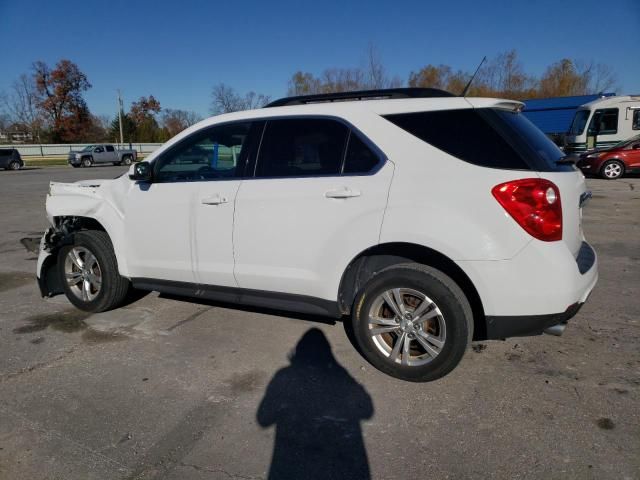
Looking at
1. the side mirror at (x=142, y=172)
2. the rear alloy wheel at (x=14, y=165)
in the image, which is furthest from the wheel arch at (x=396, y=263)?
the rear alloy wheel at (x=14, y=165)

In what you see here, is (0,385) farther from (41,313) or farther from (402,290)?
(402,290)

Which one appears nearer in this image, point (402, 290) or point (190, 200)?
point (402, 290)

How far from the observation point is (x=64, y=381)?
3.31m

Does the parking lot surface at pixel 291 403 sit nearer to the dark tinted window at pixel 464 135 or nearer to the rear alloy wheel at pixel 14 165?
the dark tinted window at pixel 464 135

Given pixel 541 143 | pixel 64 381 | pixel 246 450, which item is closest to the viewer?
pixel 246 450

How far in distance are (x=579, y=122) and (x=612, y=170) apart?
9.82 feet

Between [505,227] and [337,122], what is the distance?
139 centimetres

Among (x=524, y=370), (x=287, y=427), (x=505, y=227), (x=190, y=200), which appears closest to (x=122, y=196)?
(x=190, y=200)

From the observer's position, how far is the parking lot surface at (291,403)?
2.39 m

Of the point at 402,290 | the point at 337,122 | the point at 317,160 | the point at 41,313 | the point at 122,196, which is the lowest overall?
the point at 41,313

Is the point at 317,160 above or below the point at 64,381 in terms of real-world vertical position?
above

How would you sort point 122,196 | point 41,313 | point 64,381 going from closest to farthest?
1. point 64,381
2. point 122,196
3. point 41,313

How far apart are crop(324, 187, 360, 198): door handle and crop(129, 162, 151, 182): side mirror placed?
5.78 ft

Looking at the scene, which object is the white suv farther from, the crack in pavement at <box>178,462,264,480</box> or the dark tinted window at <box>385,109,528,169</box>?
the crack in pavement at <box>178,462,264,480</box>
